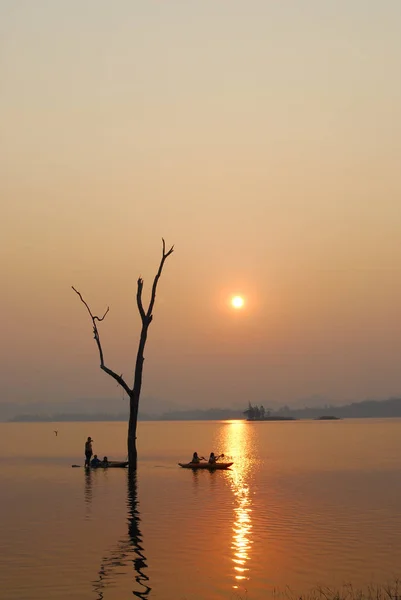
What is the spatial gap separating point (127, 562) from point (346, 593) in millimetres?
7671

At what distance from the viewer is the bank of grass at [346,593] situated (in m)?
21.3

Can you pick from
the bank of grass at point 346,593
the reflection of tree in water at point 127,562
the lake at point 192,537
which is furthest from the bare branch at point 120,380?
the bank of grass at point 346,593

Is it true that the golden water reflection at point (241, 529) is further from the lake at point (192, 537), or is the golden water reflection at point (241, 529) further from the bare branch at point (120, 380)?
the bare branch at point (120, 380)

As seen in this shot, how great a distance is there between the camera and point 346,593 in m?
22.3

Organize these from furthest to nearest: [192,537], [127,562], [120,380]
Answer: [120,380]
[192,537]
[127,562]

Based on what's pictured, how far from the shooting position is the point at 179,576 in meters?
24.9

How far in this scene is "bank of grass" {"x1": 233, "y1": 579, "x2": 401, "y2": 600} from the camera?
2133 centimetres

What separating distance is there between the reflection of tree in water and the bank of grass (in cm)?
338

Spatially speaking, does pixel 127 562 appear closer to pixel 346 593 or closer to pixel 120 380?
pixel 346 593

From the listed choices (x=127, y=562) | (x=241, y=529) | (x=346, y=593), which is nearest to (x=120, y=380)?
(x=241, y=529)

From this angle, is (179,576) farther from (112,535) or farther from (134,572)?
(112,535)

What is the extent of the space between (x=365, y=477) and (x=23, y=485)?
2562 centimetres

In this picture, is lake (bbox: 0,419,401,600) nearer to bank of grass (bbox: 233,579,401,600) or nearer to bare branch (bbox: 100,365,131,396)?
bank of grass (bbox: 233,579,401,600)

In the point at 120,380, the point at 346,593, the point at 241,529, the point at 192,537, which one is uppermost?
the point at 120,380
